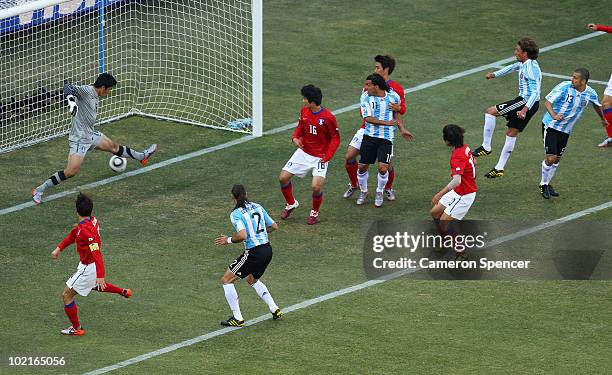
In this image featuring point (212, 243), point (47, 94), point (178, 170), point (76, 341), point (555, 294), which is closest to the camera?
point (76, 341)

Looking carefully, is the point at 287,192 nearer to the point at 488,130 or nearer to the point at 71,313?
the point at 488,130

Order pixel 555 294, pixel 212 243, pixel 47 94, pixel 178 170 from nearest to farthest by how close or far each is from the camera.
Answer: pixel 555 294 → pixel 212 243 → pixel 178 170 → pixel 47 94

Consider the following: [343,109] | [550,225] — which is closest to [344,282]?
[550,225]

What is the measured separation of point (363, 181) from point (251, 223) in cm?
468

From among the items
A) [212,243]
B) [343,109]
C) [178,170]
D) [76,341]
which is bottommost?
[76,341]

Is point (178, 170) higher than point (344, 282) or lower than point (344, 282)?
higher

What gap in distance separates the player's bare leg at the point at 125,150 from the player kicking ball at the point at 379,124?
376 centimetres

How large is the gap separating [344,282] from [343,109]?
7827 millimetres

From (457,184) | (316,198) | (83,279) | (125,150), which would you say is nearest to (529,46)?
(457,184)

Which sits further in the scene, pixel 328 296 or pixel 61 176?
pixel 61 176

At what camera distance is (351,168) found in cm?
2052

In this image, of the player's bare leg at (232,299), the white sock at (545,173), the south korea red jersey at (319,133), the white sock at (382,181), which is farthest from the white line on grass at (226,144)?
the player's bare leg at (232,299)

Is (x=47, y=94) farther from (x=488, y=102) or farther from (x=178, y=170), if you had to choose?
(x=488, y=102)

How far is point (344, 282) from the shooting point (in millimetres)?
17578
